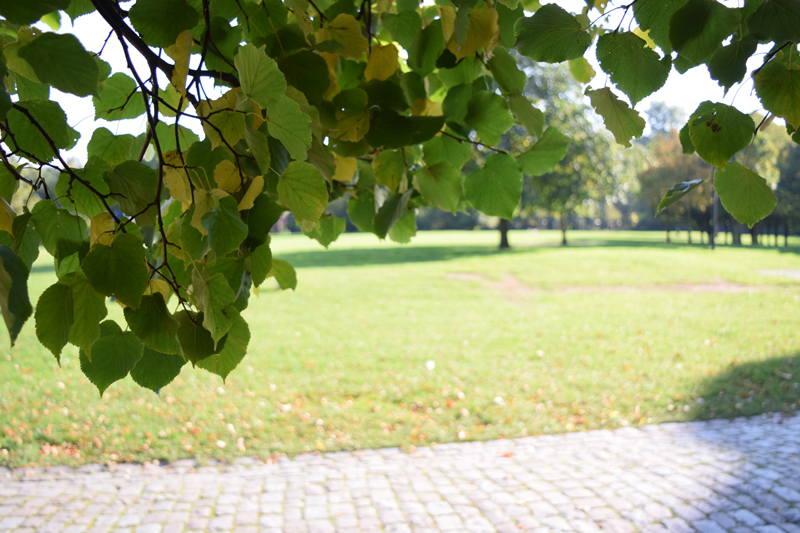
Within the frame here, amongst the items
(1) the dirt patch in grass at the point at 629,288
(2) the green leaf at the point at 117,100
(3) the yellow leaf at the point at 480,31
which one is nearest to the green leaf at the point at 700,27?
(3) the yellow leaf at the point at 480,31

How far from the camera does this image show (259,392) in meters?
5.87

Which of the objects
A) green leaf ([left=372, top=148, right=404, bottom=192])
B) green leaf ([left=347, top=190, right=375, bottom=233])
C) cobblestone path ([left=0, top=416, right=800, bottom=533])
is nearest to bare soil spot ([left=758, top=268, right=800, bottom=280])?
cobblestone path ([left=0, top=416, right=800, bottom=533])

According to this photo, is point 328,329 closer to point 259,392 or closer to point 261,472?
point 259,392

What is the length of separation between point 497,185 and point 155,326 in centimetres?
78

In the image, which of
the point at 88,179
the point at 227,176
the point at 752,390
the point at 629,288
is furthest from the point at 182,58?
the point at 629,288

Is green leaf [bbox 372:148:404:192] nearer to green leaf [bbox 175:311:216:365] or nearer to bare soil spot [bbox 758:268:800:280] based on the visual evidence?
green leaf [bbox 175:311:216:365]

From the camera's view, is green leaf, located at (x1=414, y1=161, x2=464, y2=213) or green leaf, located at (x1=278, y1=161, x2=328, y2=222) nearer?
green leaf, located at (x1=278, y1=161, x2=328, y2=222)

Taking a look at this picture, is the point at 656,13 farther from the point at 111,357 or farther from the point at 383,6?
the point at 111,357

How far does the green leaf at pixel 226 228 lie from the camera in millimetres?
739

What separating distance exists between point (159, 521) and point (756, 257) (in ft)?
77.3

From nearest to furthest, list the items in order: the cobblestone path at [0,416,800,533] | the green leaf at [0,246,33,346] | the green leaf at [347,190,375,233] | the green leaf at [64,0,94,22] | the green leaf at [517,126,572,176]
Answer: the green leaf at [0,246,33,346]
the green leaf at [64,0,94,22]
the green leaf at [517,126,572,176]
the green leaf at [347,190,375,233]
the cobblestone path at [0,416,800,533]

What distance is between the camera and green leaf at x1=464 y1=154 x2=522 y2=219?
1240 mm

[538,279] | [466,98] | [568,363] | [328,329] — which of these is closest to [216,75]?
[466,98]

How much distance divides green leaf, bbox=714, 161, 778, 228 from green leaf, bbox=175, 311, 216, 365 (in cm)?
82
